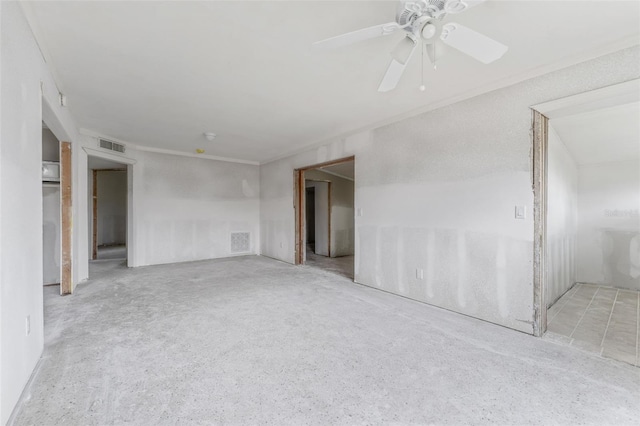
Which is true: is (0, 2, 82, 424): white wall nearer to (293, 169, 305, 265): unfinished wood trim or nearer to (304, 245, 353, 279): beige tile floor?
(304, 245, 353, 279): beige tile floor

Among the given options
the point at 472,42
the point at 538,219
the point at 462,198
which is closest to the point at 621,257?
the point at 538,219

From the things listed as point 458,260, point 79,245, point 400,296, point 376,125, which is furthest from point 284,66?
point 79,245

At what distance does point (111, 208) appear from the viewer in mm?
8500

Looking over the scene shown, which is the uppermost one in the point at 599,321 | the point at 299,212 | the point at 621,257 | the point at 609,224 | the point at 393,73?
the point at 393,73

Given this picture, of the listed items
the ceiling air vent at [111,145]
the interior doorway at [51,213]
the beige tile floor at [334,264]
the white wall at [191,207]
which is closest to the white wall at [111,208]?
the white wall at [191,207]

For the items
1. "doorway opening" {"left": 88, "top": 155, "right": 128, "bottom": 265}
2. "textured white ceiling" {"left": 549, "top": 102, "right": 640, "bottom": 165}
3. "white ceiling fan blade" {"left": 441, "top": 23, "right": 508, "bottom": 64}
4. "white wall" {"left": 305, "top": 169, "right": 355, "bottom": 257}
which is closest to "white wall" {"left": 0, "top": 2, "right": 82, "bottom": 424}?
"white ceiling fan blade" {"left": 441, "top": 23, "right": 508, "bottom": 64}

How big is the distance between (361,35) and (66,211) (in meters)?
4.26

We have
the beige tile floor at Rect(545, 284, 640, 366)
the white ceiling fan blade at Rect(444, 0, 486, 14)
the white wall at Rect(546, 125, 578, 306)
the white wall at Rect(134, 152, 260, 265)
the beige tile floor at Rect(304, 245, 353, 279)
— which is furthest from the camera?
the white wall at Rect(134, 152, 260, 265)

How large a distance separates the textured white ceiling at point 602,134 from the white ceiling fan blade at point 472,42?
170cm

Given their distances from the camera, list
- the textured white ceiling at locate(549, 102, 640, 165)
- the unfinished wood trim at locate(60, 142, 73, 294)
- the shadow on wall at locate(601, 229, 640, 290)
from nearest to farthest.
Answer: the textured white ceiling at locate(549, 102, 640, 165) → the unfinished wood trim at locate(60, 142, 73, 294) → the shadow on wall at locate(601, 229, 640, 290)

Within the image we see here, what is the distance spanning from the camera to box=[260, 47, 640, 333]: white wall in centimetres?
254

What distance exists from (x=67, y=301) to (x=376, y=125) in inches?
183

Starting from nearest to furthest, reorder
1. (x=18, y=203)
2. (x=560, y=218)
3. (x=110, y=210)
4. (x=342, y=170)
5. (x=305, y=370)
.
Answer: (x=18, y=203) < (x=305, y=370) < (x=560, y=218) < (x=342, y=170) < (x=110, y=210)

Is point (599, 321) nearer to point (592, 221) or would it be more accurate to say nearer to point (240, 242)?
point (592, 221)
